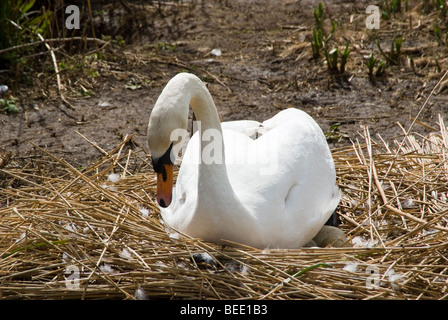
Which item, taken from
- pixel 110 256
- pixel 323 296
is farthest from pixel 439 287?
pixel 110 256

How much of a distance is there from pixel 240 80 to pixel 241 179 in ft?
10.9

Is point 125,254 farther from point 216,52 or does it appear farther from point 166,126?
point 216,52

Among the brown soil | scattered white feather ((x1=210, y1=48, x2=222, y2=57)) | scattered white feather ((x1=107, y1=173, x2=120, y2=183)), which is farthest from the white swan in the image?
scattered white feather ((x1=210, y1=48, x2=222, y2=57))

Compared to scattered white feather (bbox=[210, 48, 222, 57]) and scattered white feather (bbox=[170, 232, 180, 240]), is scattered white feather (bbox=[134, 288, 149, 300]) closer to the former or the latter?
scattered white feather (bbox=[170, 232, 180, 240])

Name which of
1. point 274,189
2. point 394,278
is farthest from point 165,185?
point 394,278

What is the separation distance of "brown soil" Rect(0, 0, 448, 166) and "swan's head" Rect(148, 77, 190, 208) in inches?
92.1

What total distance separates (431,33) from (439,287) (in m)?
4.96

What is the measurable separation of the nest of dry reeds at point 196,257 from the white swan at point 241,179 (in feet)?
0.41

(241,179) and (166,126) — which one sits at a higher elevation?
(166,126)

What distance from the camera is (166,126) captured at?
2.85 m

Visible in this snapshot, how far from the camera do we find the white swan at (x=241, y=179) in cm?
300

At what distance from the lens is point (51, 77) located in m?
6.36

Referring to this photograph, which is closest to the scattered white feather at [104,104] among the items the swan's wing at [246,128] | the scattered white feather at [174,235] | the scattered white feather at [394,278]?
the swan's wing at [246,128]

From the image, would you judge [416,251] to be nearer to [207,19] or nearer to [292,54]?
[292,54]
